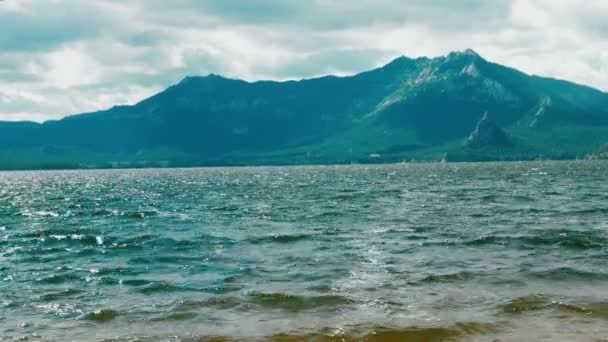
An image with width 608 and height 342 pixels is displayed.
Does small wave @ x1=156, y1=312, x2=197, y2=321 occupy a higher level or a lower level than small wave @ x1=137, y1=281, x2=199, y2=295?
lower

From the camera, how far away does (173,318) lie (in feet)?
73.4

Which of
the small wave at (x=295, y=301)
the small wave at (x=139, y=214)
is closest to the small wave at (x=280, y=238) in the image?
the small wave at (x=295, y=301)

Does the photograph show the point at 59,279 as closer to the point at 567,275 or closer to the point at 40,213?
the point at 567,275

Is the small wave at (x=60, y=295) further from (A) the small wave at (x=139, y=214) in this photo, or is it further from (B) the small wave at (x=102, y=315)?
(A) the small wave at (x=139, y=214)

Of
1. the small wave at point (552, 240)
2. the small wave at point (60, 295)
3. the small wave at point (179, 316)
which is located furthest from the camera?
the small wave at point (552, 240)

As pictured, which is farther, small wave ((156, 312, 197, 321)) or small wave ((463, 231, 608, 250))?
small wave ((463, 231, 608, 250))

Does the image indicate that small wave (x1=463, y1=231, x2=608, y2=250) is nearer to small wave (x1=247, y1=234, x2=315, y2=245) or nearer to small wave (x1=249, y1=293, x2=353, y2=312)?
small wave (x1=247, y1=234, x2=315, y2=245)

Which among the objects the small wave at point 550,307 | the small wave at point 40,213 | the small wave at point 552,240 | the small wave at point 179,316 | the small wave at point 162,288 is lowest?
the small wave at point 550,307

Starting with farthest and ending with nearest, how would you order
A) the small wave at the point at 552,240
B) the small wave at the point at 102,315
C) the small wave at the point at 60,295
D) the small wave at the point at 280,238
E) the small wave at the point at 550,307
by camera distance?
the small wave at the point at 280,238 → the small wave at the point at 552,240 → the small wave at the point at 60,295 → the small wave at the point at 102,315 → the small wave at the point at 550,307

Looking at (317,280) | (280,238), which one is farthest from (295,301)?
(280,238)

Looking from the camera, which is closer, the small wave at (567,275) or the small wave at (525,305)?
the small wave at (525,305)

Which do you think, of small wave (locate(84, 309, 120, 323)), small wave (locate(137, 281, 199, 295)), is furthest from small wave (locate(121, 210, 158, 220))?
small wave (locate(84, 309, 120, 323))

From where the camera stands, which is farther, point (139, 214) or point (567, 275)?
point (139, 214)

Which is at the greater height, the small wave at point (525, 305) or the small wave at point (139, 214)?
the small wave at point (139, 214)
